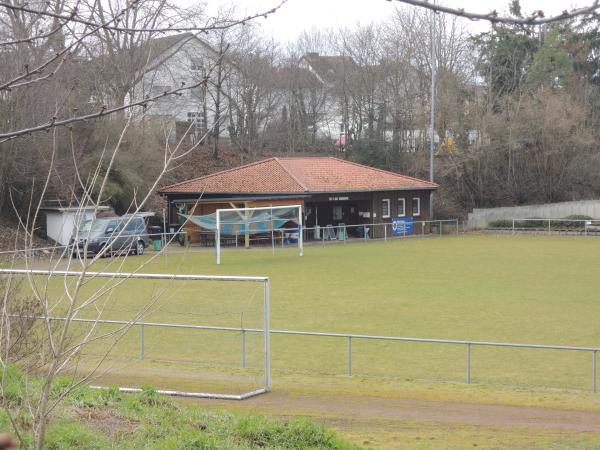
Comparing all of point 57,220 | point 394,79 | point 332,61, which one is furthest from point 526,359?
point 332,61

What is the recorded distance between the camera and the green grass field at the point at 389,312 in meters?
16.8

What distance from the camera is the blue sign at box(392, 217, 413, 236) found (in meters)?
50.1

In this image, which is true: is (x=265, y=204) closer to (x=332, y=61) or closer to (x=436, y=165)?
(x=436, y=165)

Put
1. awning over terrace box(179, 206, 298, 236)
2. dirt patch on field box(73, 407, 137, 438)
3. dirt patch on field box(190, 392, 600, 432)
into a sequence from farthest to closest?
awning over terrace box(179, 206, 298, 236) < dirt patch on field box(190, 392, 600, 432) < dirt patch on field box(73, 407, 137, 438)

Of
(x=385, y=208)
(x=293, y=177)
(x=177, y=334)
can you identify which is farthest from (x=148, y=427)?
(x=385, y=208)

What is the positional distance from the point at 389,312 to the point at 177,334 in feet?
22.7

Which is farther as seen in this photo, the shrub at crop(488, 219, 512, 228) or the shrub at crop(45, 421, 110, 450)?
the shrub at crop(488, 219, 512, 228)

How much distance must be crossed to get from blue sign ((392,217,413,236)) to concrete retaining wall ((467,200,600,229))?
6036 mm

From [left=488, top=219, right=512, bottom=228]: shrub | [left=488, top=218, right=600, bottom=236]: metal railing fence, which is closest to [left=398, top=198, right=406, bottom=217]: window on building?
[left=488, top=218, right=600, bottom=236]: metal railing fence

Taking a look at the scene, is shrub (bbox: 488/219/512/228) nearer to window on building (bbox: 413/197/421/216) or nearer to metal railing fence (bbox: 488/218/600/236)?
metal railing fence (bbox: 488/218/600/236)

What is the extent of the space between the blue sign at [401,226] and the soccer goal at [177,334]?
28.7 m

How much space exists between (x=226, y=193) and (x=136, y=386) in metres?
32.1

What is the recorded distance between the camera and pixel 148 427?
9164 millimetres

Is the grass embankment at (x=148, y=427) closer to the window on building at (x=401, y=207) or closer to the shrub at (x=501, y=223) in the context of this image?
the window on building at (x=401, y=207)
